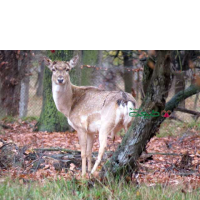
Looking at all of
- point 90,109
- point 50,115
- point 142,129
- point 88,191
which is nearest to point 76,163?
point 90,109

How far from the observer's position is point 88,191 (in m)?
4.72

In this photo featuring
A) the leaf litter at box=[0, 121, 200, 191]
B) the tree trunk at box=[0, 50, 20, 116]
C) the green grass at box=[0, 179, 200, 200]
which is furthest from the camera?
the tree trunk at box=[0, 50, 20, 116]

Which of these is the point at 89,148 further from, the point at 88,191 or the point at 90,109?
the point at 88,191

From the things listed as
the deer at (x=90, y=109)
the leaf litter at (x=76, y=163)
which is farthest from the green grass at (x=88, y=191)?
the deer at (x=90, y=109)

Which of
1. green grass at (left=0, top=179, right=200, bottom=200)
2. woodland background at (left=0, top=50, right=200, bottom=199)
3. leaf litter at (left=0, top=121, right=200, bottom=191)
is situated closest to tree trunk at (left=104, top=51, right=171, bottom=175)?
woodland background at (left=0, top=50, right=200, bottom=199)

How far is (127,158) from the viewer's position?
509cm

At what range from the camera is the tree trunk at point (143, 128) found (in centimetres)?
469

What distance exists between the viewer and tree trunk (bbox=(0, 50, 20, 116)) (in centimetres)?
1395

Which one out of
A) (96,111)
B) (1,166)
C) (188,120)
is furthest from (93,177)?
(188,120)

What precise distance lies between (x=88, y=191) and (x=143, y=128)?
3.69ft

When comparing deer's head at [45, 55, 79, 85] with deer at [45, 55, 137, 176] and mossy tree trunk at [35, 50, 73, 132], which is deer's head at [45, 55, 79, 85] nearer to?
deer at [45, 55, 137, 176]

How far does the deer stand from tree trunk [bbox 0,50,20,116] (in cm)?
726

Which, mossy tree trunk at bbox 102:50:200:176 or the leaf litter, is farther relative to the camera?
the leaf litter
